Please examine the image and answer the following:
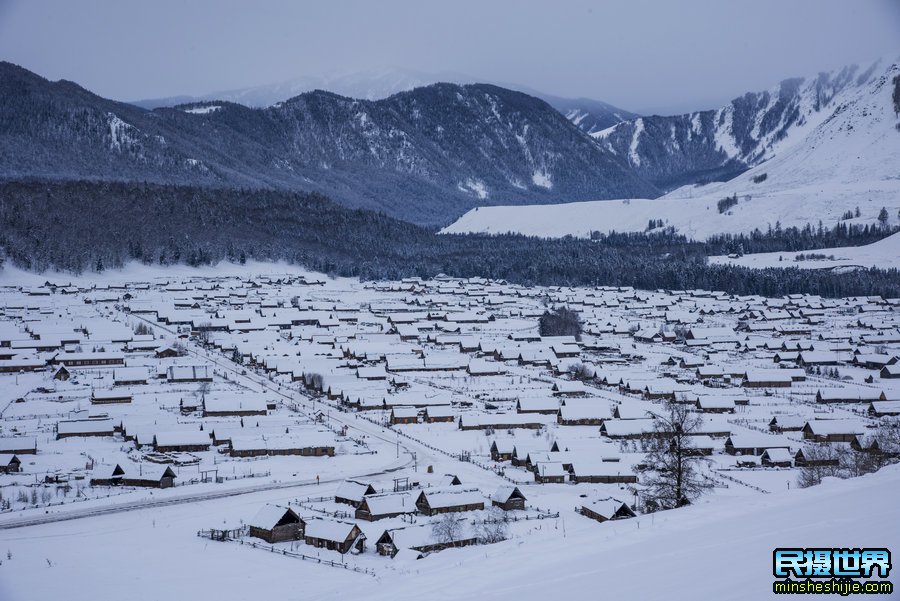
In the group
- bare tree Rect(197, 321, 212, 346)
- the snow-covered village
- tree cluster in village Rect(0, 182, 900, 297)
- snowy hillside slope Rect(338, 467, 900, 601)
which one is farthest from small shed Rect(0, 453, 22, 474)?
tree cluster in village Rect(0, 182, 900, 297)

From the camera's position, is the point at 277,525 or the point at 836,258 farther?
the point at 836,258

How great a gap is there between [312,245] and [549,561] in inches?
4422

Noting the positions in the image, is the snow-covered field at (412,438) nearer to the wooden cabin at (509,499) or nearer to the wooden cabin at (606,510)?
the wooden cabin at (509,499)

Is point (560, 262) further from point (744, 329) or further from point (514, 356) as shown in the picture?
point (514, 356)

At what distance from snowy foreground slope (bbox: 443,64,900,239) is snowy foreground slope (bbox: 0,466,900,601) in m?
115

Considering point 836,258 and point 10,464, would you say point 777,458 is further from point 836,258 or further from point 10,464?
point 836,258

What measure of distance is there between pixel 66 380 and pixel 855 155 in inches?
5761

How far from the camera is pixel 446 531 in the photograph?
20.4 m

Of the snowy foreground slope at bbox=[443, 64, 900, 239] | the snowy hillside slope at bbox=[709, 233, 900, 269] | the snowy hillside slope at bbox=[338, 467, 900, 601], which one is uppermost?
the snowy foreground slope at bbox=[443, 64, 900, 239]

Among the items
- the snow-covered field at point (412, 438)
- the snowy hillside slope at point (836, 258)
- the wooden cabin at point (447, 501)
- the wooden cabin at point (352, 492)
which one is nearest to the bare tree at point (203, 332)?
the snow-covered field at point (412, 438)

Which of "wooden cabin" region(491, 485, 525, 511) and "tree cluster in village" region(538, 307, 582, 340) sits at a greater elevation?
"tree cluster in village" region(538, 307, 582, 340)

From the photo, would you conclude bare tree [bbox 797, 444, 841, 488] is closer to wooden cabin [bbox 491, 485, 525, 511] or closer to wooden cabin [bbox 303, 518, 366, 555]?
wooden cabin [bbox 491, 485, 525, 511]

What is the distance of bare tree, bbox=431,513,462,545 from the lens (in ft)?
66.4

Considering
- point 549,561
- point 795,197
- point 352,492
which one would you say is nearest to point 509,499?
point 352,492
